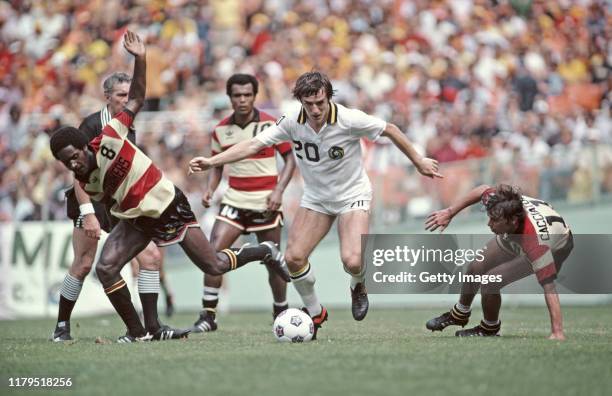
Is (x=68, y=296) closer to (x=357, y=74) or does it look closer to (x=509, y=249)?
(x=509, y=249)

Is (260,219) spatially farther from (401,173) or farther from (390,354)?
(401,173)

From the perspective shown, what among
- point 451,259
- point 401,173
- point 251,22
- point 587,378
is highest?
point 251,22

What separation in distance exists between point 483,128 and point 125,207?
10929 mm

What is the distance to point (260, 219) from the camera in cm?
1193

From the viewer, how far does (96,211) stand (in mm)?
10398

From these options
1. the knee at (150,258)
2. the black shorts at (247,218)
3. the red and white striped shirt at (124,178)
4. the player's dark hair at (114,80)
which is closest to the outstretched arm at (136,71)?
the red and white striped shirt at (124,178)

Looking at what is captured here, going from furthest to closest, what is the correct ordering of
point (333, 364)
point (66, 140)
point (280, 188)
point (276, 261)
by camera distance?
point (280, 188) < point (276, 261) < point (66, 140) < point (333, 364)

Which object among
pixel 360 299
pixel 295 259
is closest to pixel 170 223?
pixel 295 259

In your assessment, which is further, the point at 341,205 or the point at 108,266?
the point at 341,205

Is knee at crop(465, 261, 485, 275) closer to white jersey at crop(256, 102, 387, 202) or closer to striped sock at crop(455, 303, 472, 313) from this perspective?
striped sock at crop(455, 303, 472, 313)

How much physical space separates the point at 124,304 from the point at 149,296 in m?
0.33

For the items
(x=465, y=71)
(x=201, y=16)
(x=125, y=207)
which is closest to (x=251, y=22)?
(x=201, y=16)

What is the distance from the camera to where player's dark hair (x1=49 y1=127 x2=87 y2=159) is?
8.72m

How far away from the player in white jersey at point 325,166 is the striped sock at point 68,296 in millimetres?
1797
